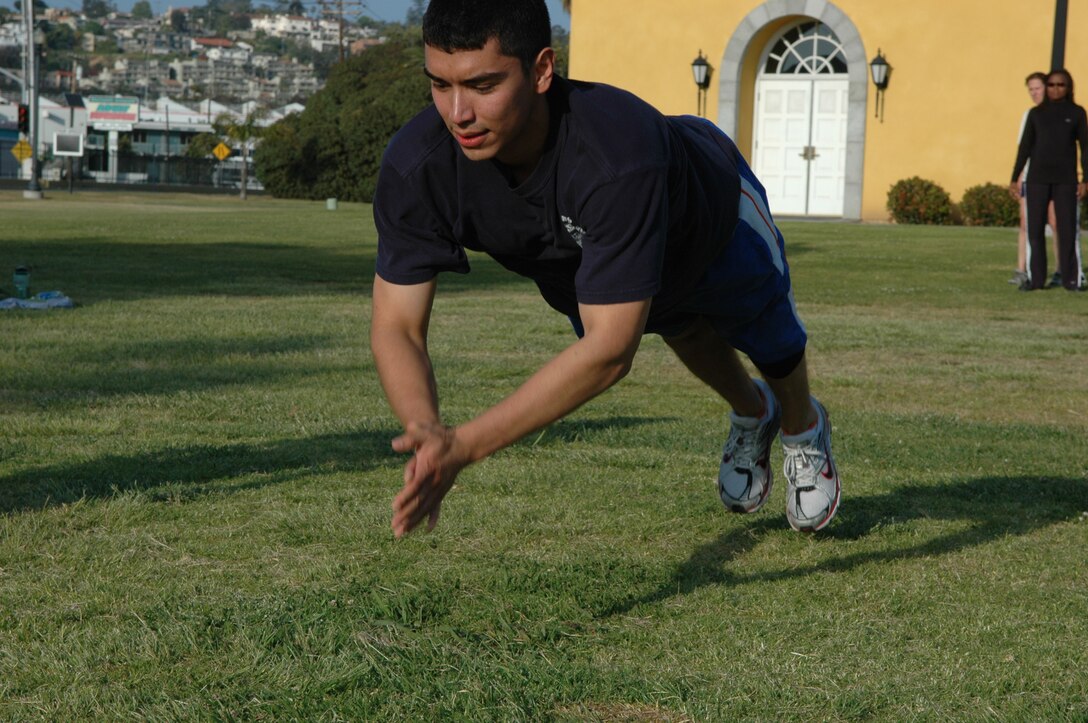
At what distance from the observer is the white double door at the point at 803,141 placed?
29969 mm

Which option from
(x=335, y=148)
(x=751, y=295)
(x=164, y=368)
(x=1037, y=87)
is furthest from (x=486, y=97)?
(x=335, y=148)

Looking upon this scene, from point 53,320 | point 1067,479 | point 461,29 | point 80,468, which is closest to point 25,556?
point 80,468

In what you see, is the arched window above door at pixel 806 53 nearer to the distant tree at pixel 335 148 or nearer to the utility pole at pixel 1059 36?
the utility pole at pixel 1059 36

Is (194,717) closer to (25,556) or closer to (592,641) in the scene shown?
(592,641)

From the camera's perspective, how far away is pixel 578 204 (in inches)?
116

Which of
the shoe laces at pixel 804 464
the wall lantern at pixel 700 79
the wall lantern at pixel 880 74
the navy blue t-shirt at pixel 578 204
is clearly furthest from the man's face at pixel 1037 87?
the wall lantern at pixel 700 79

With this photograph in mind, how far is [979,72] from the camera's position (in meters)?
27.7

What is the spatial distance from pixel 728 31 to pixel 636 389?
79.2ft

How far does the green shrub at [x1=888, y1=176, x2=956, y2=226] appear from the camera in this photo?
91.7 feet

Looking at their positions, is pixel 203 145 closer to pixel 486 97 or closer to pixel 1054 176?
pixel 1054 176

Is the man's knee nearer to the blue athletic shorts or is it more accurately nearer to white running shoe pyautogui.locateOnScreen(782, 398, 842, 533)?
the blue athletic shorts

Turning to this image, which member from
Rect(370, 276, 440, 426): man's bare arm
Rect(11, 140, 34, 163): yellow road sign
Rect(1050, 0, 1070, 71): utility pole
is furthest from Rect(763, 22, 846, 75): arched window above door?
Rect(11, 140, 34, 163): yellow road sign

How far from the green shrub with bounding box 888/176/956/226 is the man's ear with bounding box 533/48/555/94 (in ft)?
86.1

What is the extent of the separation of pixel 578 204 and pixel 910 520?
7.04 ft
